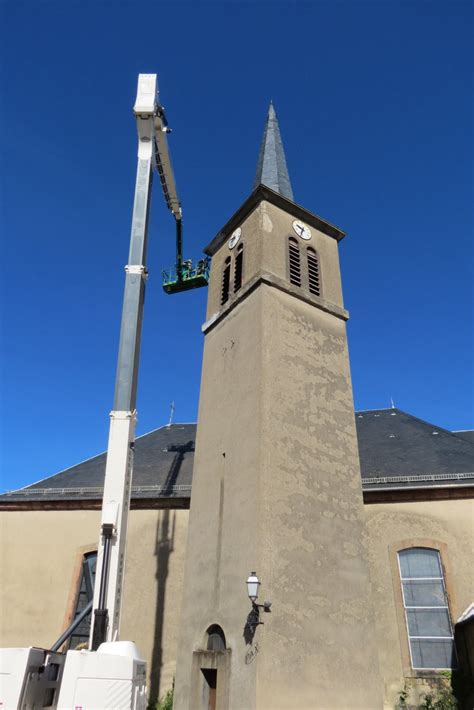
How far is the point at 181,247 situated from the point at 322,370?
1011 centimetres

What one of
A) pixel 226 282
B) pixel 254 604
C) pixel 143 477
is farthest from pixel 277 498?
pixel 226 282

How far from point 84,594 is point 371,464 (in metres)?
8.82

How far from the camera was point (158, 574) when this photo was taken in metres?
13.9

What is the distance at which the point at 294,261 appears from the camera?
14.5 m

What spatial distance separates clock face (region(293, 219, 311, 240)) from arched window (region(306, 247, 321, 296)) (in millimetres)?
425

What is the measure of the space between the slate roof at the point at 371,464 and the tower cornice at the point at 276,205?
662 centimetres

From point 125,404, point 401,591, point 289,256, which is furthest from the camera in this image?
point 289,256

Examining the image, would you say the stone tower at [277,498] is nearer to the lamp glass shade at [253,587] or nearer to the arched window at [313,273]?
the arched window at [313,273]

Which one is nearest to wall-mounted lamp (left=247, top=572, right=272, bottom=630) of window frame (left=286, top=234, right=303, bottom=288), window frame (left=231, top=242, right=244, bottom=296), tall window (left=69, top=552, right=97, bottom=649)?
tall window (left=69, top=552, right=97, bottom=649)

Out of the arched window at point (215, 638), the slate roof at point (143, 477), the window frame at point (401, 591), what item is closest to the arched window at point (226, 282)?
the slate roof at point (143, 477)

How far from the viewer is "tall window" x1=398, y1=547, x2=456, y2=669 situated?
456 inches

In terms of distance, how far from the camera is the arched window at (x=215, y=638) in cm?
966

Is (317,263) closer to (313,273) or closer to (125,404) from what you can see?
(313,273)

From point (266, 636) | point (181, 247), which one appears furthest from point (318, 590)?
point (181, 247)
